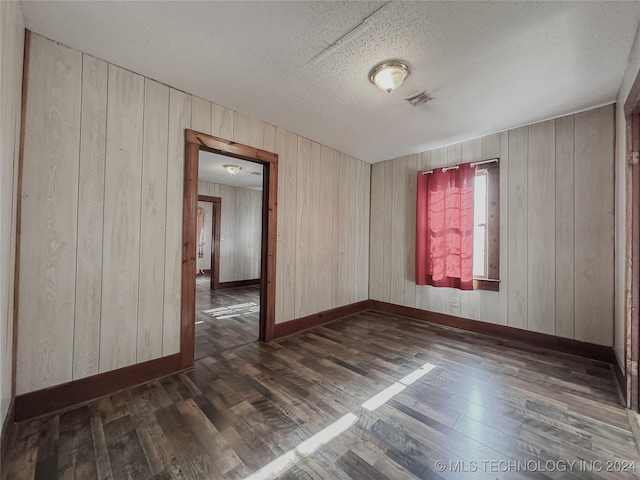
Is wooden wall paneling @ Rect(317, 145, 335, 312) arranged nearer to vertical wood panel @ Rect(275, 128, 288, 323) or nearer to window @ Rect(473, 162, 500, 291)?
vertical wood panel @ Rect(275, 128, 288, 323)

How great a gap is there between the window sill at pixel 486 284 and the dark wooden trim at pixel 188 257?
3.18 metres

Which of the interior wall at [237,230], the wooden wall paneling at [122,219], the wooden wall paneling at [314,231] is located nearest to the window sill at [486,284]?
the wooden wall paneling at [314,231]

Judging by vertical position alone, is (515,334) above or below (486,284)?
below

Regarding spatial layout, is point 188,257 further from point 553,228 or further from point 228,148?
point 553,228

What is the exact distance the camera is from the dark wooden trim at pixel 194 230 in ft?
7.17

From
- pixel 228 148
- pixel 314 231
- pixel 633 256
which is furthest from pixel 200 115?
pixel 633 256

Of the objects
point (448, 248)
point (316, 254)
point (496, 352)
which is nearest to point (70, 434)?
point (316, 254)

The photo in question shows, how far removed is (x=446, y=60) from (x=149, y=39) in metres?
1.98

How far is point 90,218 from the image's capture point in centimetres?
175

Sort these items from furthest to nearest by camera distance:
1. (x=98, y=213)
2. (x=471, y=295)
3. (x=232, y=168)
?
1. (x=232, y=168)
2. (x=471, y=295)
3. (x=98, y=213)

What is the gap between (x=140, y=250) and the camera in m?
1.97

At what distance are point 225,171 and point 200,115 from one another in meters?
2.70

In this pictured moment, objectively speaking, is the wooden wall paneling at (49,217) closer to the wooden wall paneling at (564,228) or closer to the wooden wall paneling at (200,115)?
the wooden wall paneling at (200,115)

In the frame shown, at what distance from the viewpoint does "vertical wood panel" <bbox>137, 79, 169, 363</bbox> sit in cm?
198
